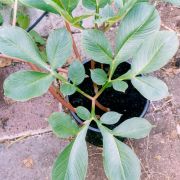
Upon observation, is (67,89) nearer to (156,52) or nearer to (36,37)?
(156,52)

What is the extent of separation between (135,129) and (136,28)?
0.84ft

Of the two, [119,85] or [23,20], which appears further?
[23,20]

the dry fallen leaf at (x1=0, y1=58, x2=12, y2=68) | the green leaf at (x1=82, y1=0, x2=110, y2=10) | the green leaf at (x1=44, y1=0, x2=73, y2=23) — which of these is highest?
the green leaf at (x1=44, y1=0, x2=73, y2=23)

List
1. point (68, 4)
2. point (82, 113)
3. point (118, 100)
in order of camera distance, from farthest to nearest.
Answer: point (118, 100), point (82, 113), point (68, 4)

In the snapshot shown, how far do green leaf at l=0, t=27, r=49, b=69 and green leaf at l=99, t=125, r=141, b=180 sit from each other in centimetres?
26

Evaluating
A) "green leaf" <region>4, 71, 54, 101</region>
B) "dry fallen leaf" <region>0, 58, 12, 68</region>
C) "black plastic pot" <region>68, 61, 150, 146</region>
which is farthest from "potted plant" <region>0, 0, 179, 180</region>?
"dry fallen leaf" <region>0, 58, 12, 68</region>

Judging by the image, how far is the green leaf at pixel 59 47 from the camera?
92 cm

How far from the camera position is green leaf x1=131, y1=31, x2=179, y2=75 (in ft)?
2.89

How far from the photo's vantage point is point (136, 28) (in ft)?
2.98

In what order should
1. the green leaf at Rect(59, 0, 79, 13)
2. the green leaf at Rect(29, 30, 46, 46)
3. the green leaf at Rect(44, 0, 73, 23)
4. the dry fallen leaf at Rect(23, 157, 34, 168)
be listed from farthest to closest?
the green leaf at Rect(29, 30, 46, 46), the dry fallen leaf at Rect(23, 157, 34, 168), the green leaf at Rect(59, 0, 79, 13), the green leaf at Rect(44, 0, 73, 23)

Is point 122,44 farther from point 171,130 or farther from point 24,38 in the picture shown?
point 171,130

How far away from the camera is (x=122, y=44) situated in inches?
36.6

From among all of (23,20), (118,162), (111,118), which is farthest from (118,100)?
(23,20)

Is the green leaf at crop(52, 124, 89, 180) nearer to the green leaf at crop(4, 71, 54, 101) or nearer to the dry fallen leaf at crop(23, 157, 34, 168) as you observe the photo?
the green leaf at crop(4, 71, 54, 101)
